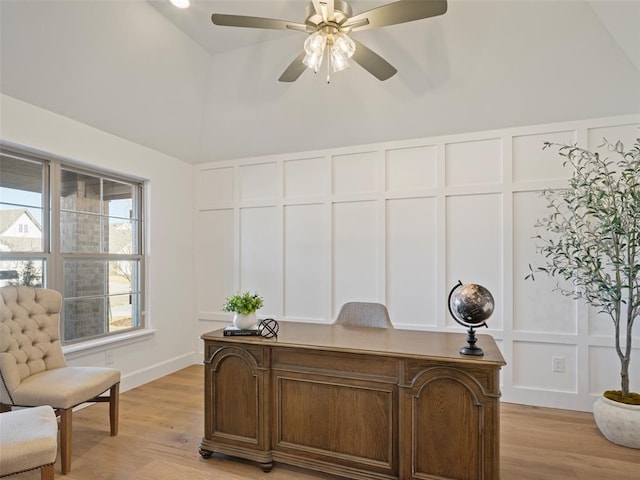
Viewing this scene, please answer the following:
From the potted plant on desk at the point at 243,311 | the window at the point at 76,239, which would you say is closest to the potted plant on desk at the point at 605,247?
the potted plant on desk at the point at 243,311

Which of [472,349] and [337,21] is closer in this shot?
[472,349]

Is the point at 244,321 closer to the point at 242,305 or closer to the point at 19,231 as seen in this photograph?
the point at 242,305

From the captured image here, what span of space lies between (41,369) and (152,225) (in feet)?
5.83

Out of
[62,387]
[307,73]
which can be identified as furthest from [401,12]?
[62,387]

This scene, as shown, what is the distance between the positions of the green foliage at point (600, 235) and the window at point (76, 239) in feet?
13.0

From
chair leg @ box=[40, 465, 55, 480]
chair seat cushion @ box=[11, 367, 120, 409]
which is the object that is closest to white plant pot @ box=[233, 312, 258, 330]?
chair seat cushion @ box=[11, 367, 120, 409]

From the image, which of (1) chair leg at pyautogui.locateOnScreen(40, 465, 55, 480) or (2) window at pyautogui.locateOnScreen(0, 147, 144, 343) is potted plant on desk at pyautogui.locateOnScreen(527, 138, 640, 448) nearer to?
(1) chair leg at pyautogui.locateOnScreen(40, 465, 55, 480)

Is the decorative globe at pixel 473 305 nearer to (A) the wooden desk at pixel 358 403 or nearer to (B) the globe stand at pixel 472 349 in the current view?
(B) the globe stand at pixel 472 349

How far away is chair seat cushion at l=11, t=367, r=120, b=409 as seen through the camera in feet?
7.36

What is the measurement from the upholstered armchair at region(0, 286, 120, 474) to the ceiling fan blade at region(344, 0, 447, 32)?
2.78 meters

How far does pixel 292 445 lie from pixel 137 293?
2.56 meters

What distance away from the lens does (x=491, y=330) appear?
11.3 ft

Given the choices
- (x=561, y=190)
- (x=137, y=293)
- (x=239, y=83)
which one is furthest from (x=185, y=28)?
(x=561, y=190)

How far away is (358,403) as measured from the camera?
212 centimetres
